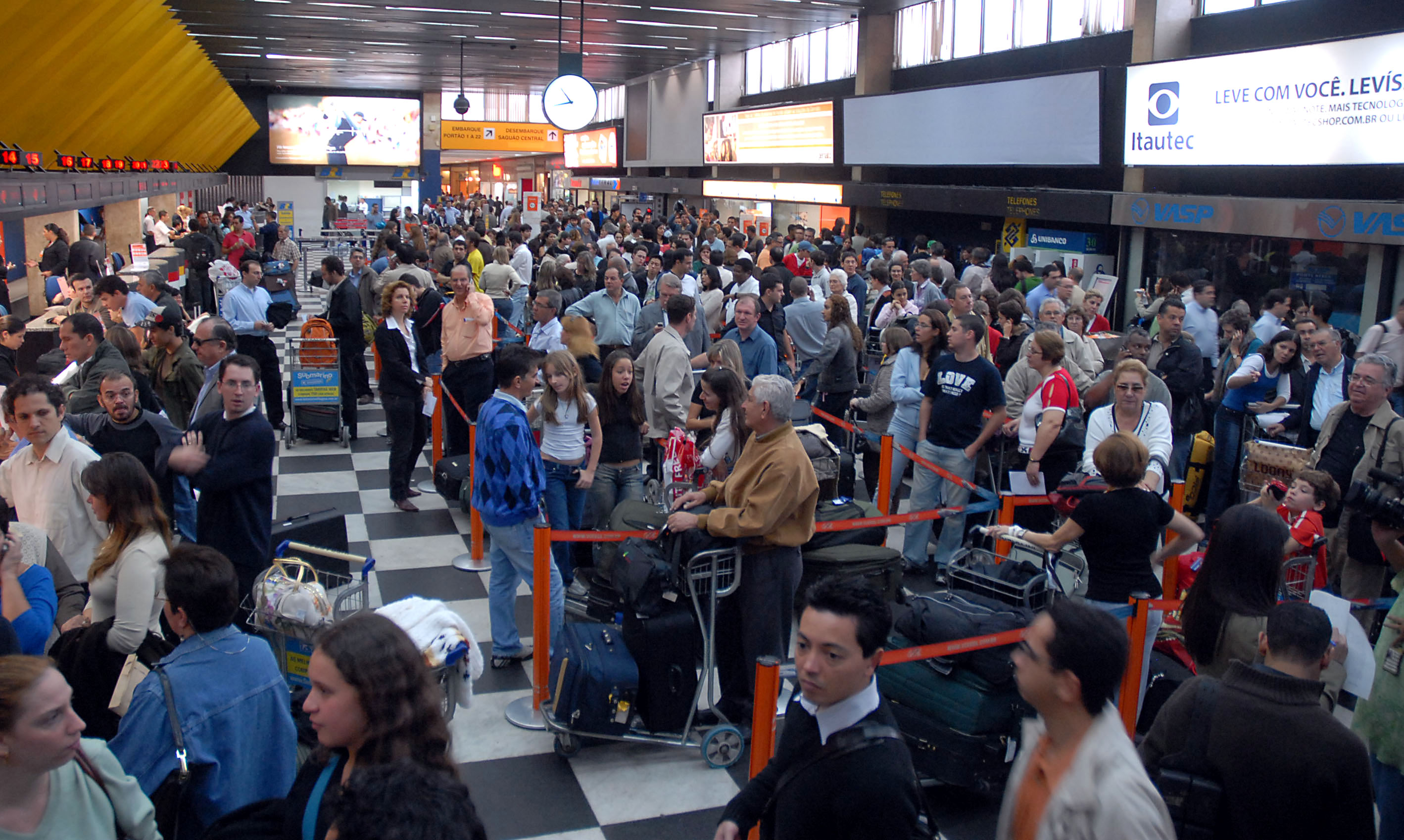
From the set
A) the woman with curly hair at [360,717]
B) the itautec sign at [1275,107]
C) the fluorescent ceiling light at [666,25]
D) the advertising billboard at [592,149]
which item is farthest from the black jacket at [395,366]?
the advertising billboard at [592,149]

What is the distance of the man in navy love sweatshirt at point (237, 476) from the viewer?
4.23 m

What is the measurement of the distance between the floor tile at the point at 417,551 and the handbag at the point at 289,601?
2.34m

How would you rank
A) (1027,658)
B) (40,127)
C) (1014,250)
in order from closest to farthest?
1. (1027,658)
2. (40,127)
3. (1014,250)

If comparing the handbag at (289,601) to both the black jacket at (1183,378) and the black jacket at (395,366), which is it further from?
the black jacket at (1183,378)

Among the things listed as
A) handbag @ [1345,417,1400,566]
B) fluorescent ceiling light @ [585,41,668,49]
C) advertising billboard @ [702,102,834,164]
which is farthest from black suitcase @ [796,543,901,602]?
fluorescent ceiling light @ [585,41,668,49]

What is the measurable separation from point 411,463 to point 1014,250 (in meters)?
10.2

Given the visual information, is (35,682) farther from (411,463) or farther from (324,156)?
(324,156)

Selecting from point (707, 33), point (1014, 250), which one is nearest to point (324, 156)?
point (707, 33)

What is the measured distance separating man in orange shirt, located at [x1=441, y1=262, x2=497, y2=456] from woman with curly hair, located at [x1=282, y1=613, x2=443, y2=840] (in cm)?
622

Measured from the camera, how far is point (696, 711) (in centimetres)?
446

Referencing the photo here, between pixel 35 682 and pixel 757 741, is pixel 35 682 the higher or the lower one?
the higher one

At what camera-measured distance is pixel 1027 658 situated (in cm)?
219

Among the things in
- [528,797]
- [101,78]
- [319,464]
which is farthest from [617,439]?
[101,78]

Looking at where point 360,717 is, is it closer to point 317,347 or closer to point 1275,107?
point 317,347
